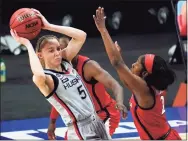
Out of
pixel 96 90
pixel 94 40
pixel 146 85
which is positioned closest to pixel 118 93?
pixel 146 85

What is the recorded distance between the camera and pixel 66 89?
3.69m

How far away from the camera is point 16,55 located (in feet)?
23.7

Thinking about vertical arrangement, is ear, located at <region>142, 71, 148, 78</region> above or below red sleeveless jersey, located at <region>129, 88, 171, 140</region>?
above

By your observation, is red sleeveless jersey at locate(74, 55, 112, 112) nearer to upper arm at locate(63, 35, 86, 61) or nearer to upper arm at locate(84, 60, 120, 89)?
upper arm at locate(84, 60, 120, 89)

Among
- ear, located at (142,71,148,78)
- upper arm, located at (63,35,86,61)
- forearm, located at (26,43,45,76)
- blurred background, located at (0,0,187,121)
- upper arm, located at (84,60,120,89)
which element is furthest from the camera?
blurred background, located at (0,0,187,121)

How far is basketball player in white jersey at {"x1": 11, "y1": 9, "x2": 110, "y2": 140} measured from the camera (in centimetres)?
367

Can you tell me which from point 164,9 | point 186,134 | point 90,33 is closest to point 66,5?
point 90,33

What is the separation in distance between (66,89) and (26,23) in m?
0.49

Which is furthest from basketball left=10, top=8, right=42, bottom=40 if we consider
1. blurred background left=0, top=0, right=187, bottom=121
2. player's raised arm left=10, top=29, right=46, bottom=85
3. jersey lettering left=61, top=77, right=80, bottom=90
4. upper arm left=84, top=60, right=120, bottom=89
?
blurred background left=0, top=0, right=187, bottom=121

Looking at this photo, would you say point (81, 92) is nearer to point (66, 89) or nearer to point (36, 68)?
point (66, 89)

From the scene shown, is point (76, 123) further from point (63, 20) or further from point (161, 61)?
point (63, 20)

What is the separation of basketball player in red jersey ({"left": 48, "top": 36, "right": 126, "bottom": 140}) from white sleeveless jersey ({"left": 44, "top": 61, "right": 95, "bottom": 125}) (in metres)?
0.23

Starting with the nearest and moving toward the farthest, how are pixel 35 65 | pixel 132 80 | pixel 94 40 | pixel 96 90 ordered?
pixel 35 65
pixel 132 80
pixel 96 90
pixel 94 40

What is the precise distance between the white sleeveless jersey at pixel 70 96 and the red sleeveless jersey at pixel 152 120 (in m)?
0.30
